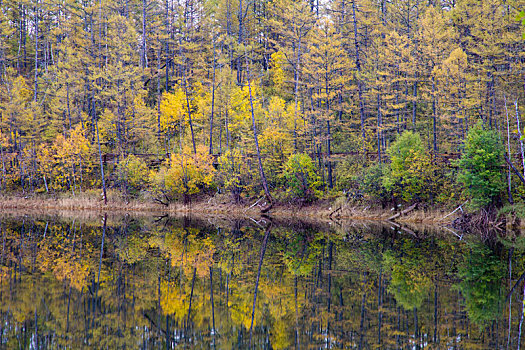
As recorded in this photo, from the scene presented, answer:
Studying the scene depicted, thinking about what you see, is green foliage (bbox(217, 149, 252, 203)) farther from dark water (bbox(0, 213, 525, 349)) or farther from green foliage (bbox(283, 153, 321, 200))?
dark water (bbox(0, 213, 525, 349))

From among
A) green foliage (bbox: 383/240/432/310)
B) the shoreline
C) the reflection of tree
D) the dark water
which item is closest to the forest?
the shoreline

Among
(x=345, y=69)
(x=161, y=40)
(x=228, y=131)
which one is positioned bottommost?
(x=228, y=131)

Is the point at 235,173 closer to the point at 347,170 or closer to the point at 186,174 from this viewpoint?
the point at 186,174

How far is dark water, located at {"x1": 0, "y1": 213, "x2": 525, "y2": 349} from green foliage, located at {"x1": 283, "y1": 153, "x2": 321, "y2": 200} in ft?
40.8

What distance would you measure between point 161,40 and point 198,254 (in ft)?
123

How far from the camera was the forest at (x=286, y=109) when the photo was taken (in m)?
29.7

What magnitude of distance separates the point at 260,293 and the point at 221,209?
2429cm

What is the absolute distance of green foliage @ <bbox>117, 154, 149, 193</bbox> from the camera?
38219 mm

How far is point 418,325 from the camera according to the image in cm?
884

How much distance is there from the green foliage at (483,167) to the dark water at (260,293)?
466cm

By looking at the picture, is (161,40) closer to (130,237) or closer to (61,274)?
(130,237)

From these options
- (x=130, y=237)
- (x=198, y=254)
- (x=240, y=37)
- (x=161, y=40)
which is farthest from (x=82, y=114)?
(x=198, y=254)

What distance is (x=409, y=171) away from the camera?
2827cm

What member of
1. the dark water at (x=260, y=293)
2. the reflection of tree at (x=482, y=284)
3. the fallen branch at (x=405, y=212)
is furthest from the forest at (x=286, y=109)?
the dark water at (x=260, y=293)
